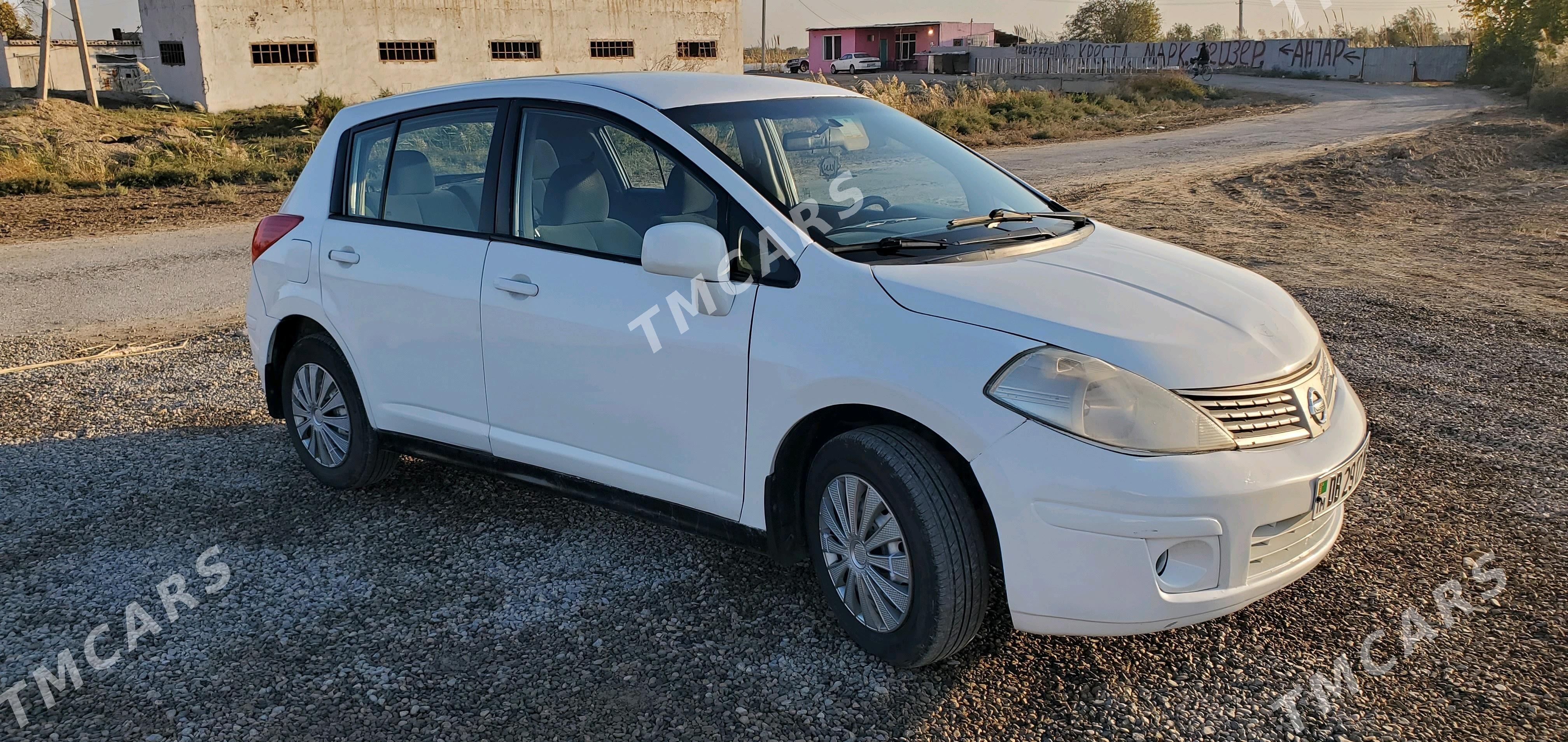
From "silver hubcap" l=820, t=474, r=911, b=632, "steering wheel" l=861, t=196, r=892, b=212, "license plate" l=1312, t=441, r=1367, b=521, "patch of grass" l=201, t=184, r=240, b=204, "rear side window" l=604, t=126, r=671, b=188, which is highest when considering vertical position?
"rear side window" l=604, t=126, r=671, b=188

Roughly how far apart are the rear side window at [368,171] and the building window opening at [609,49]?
1418 inches

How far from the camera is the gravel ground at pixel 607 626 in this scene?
3.16 meters

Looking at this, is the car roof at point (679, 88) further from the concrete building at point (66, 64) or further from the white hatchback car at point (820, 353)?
the concrete building at point (66, 64)

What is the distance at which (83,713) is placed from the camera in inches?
127

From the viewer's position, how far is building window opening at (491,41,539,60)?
122 feet

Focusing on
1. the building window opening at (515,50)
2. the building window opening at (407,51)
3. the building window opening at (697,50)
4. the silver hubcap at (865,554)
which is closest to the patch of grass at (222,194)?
the silver hubcap at (865,554)

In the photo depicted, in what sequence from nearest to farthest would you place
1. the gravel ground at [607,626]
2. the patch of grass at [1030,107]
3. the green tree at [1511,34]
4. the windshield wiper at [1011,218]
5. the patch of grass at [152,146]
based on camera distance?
the gravel ground at [607,626]
the windshield wiper at [1011,218]
the patch of grass at [152,146]
the patch of grass at [1030,107]
the green tree at [1511,34]

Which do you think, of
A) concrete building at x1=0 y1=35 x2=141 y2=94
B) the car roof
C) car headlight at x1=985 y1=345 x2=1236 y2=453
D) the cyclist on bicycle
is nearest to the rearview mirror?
the car roof

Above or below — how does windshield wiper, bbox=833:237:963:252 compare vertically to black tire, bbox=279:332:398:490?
above

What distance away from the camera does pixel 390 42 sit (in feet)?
115

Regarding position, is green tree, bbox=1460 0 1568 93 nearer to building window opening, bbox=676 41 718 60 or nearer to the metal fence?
the metal fence

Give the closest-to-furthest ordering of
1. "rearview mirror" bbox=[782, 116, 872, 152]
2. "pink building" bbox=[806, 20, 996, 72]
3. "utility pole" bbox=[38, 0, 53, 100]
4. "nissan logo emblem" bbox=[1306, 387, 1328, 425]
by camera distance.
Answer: "nissan logo emblem" bbox=[1306, 387, 1328, 425], "rearview mirror" bbox=[782, 116, 872, 152], "utility pole" bbox=[38, 0, 53, 100], "pink building" bbox=[806, 20, 996, 72]

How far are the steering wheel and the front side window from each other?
0.58 m

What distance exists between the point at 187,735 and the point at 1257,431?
3046 mm
